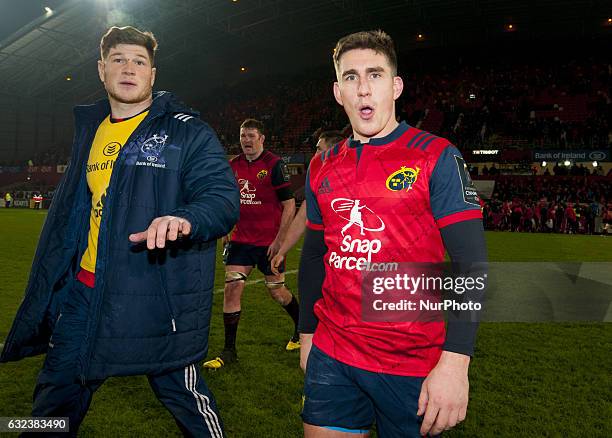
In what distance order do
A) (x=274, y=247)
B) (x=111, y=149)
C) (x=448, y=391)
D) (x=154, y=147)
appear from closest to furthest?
(x=448, y=391), (x=154, y=147), (x=111, y=149), (x=274, y=247)

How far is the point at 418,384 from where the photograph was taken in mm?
1814

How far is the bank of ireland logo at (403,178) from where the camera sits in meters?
1.83

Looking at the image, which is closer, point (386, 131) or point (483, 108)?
point (386, 131)

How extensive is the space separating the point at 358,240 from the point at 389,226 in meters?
0.13

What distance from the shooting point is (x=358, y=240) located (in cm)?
192

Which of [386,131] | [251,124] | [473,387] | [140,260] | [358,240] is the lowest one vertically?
[473,387]

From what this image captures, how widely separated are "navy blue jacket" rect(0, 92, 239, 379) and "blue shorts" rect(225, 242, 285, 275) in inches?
108

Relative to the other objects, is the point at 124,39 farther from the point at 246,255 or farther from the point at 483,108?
the point at 483,108

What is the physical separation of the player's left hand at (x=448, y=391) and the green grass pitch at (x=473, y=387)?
1999 mm

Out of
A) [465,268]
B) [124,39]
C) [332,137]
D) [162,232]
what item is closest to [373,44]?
[465,268]

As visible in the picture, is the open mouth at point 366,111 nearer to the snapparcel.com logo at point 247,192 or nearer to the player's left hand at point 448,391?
the player's left hand at point 448,391

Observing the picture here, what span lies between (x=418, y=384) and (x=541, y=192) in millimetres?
24557

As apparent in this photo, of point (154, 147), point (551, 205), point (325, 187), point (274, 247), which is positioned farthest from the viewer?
point (551, 205)

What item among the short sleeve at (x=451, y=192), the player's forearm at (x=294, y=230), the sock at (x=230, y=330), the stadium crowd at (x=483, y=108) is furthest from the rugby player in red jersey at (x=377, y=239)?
the stadium crowd at (x=483, y=108)
